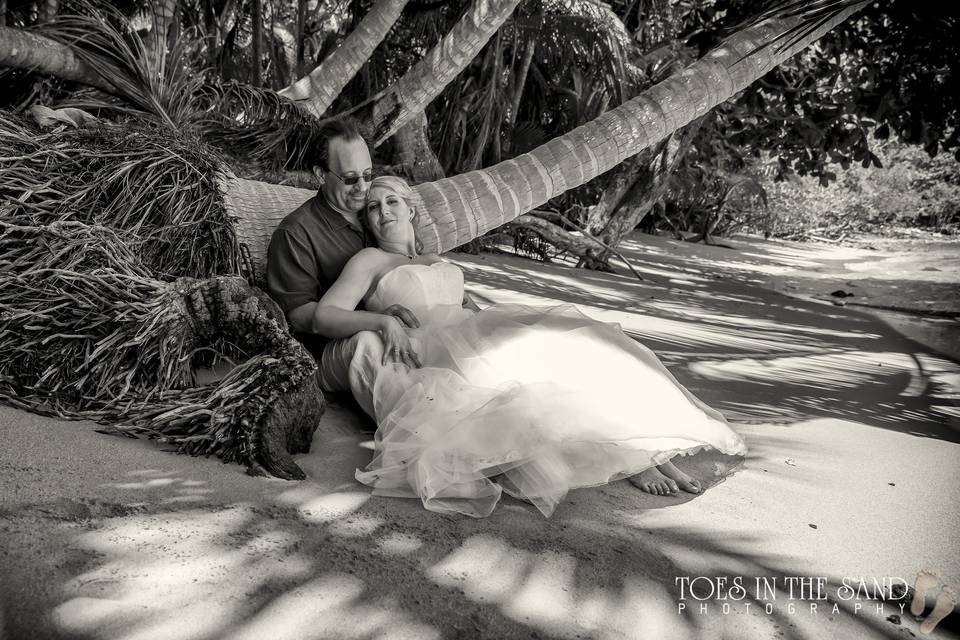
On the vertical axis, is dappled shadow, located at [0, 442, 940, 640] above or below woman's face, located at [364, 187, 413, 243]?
below

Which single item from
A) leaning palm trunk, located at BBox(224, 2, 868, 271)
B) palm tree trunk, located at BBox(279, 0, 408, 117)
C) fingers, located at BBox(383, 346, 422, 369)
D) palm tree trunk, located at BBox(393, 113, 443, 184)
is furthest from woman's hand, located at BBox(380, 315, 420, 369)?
palm tree trunk, located at BBox(393, 113, 443, 184)

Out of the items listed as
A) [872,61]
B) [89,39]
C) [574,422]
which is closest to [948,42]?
[872,61]

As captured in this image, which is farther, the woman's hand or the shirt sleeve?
the shirt sleeve

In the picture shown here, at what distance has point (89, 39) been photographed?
486cm

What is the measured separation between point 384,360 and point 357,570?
4.37 feet

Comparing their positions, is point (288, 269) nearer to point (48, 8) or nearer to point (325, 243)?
point (325, 243)

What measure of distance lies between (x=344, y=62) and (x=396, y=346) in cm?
380

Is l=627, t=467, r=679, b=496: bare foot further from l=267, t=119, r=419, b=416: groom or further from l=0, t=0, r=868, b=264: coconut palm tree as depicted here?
l=0, t=0, r=868, b=264: coconut palm tree

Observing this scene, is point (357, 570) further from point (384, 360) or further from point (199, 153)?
point (199, 153)

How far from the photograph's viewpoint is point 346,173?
12.3 ft

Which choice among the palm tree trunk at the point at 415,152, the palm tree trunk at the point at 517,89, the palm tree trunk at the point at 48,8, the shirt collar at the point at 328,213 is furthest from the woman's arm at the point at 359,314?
the palm tree trunk at the point at 517,89

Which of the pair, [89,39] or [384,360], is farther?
[89,39]

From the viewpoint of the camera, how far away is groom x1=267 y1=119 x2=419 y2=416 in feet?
11.8

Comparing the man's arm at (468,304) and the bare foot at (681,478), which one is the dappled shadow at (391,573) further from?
the man's arm at (468,304)
